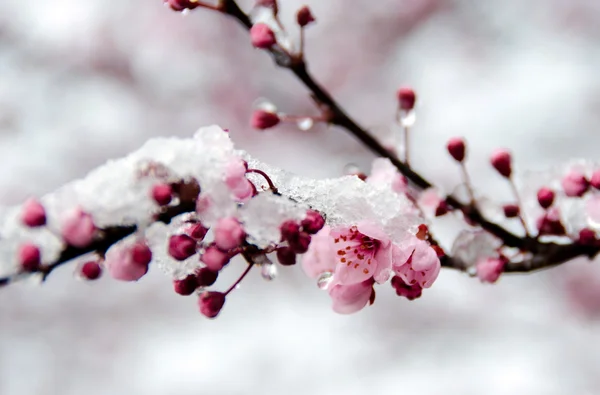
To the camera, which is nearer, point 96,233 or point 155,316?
point 96,233

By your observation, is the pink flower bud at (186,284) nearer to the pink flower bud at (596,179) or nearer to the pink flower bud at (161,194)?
the pink flower bud at (161,194)

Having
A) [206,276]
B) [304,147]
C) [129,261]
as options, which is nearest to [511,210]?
[206,276]

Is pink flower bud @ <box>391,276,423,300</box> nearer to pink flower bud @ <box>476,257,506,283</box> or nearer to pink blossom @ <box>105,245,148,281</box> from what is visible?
pink flower bud @ <box>476,257,506,283</box>

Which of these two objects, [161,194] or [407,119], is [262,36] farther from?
[161,194]

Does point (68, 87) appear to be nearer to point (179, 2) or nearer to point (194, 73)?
point (194, 73)

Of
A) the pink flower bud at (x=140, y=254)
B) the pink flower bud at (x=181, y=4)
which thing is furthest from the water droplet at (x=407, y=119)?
the pink flower bud at (x=140, y=254)

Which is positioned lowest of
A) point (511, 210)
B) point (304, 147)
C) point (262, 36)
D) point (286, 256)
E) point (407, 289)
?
point (304, 147)

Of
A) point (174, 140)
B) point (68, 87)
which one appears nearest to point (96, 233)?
point (174, 140)
